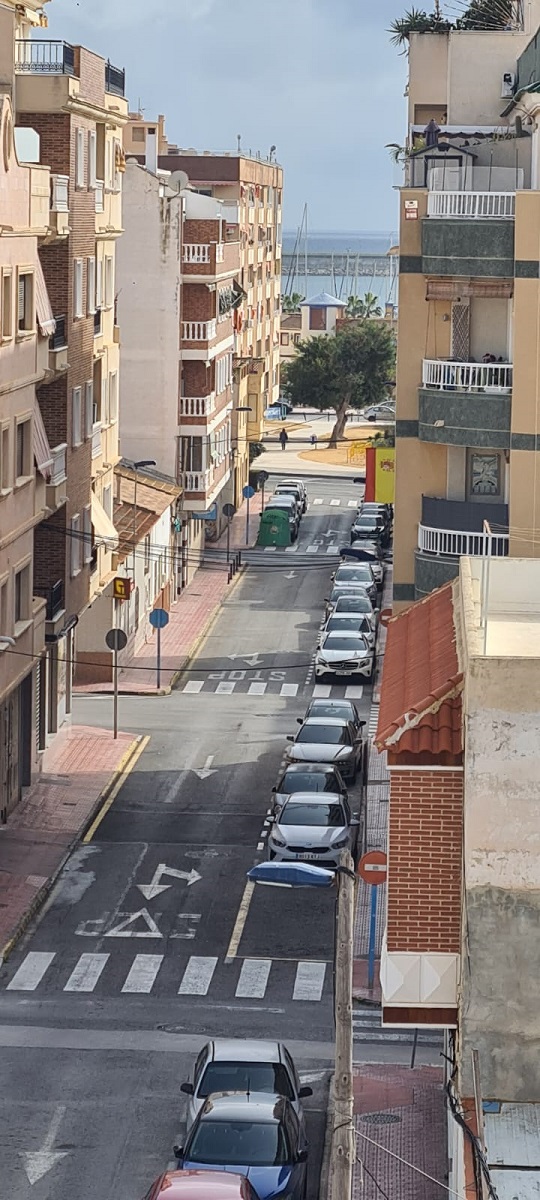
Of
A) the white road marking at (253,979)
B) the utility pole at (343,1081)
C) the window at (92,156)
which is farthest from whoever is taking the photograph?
the window at (92,156)

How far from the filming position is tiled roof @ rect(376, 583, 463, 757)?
64.5 ft

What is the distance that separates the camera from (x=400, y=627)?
1014 inches

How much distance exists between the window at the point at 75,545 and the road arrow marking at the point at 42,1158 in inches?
853

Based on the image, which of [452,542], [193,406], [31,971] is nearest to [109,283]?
[452,542]

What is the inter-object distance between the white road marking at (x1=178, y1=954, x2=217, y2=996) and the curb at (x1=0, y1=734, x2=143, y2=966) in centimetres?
323

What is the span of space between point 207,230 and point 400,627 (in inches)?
1789

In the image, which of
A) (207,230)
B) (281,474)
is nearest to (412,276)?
(207,230)

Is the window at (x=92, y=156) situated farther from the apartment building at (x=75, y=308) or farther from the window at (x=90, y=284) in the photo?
the window at (x=90, y=284)

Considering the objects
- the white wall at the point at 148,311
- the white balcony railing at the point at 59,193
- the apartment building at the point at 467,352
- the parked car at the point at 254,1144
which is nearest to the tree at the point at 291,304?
the white wall at the point at 148,311

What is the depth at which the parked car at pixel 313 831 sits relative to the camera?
38.2m

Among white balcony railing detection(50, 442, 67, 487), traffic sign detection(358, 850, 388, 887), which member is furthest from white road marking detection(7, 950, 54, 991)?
white balcony railing detection(50, 442, 67, 487)

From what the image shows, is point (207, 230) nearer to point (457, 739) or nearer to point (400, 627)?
point (400, 627)

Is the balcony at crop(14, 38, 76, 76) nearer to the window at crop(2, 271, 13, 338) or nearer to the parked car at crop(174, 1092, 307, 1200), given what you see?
the window at crop(2, 271, 13, 338)

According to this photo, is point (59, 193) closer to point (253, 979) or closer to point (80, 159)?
point (80, 159)
